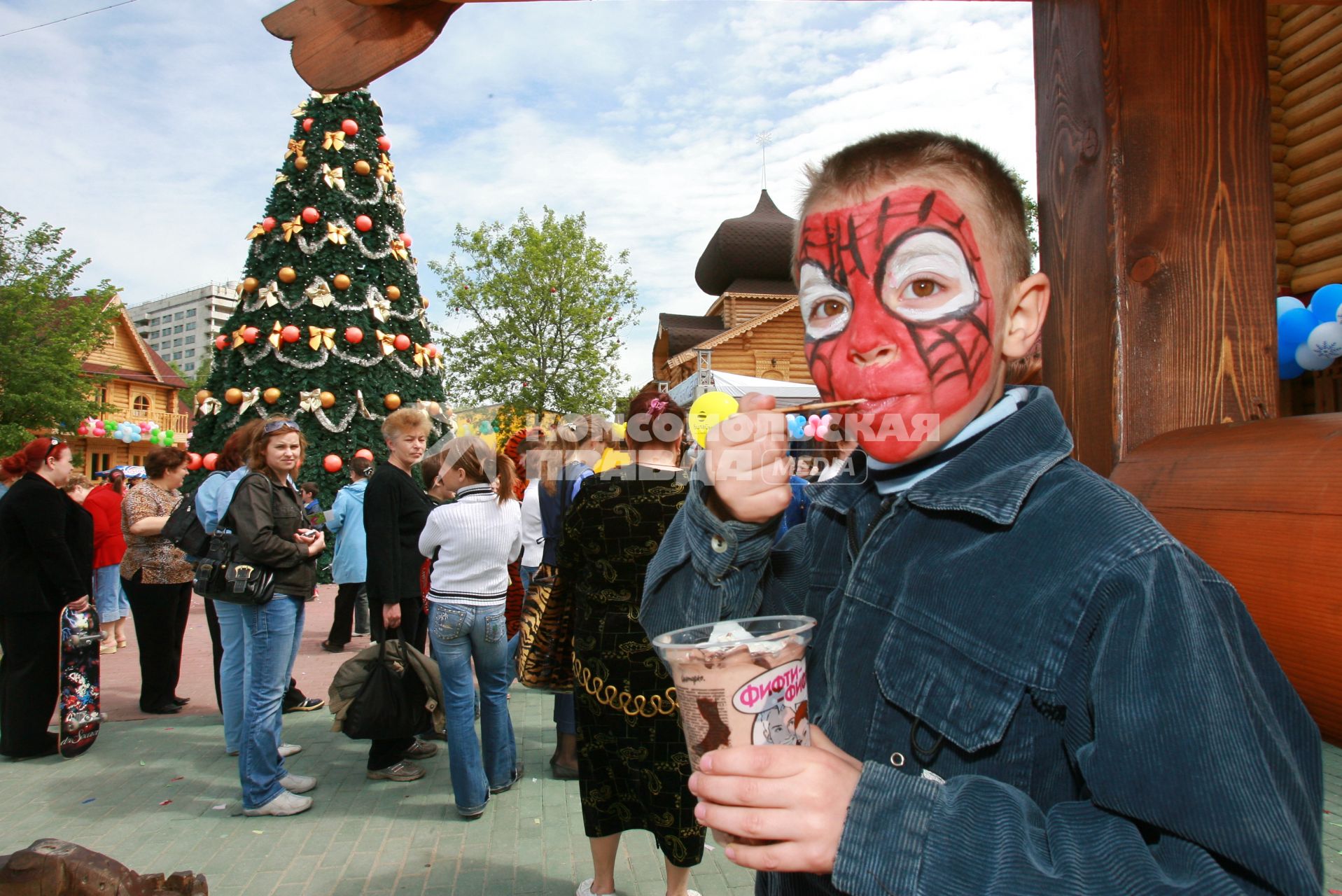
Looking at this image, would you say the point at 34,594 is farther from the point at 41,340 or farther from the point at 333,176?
the point at 41,340

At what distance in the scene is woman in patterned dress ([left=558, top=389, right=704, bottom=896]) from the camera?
3543 millimetres

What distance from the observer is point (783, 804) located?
0.97m

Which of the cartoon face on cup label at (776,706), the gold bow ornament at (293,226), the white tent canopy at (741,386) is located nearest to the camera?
the cartoon face on cup label at (776,706)

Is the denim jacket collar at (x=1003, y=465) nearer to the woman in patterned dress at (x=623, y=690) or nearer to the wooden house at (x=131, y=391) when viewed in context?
the woman in patterned dress at (x=623, y=690)

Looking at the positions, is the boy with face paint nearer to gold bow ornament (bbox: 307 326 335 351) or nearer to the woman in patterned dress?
the woman in patterned dress

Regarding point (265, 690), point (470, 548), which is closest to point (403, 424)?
point (470, 548)

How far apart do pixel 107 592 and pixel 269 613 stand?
5.78 m

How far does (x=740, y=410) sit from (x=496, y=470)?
→ 153 inches

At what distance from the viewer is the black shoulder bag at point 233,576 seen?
457cm

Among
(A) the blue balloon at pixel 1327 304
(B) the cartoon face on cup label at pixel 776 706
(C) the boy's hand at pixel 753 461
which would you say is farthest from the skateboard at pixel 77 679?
(A) the blue balloon at pixel 1327 304

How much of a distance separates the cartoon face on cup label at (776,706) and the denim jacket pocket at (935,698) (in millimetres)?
140

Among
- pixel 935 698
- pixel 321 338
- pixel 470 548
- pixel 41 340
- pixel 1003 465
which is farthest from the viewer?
pixel 41 340

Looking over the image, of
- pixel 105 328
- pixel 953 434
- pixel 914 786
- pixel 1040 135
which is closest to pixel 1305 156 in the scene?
pixel 1040 135

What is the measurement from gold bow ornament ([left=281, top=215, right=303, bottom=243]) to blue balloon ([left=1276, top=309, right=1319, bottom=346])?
11000 millimetres
